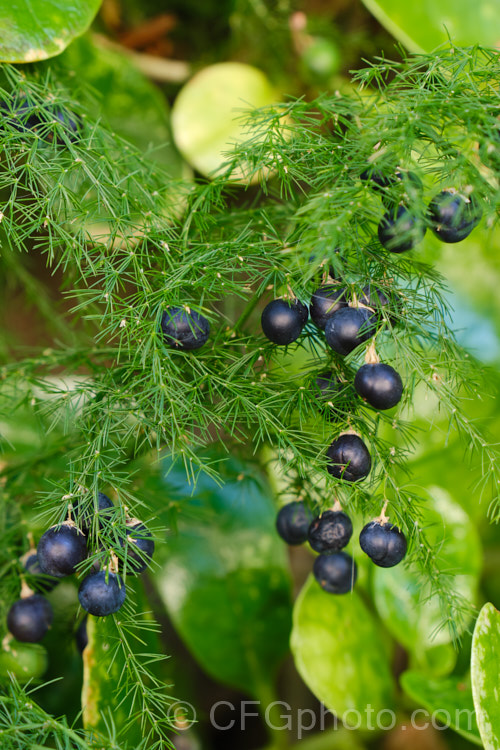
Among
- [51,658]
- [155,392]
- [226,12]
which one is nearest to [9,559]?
[51,658]

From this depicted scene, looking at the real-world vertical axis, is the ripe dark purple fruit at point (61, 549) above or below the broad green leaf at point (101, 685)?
above

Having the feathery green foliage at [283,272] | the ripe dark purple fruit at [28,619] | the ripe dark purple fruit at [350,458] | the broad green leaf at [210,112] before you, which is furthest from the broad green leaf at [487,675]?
the broad green leaf at [210,112]

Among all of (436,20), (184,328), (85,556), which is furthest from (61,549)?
(436,20)

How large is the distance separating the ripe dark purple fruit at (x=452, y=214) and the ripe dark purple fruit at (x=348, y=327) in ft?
0.36

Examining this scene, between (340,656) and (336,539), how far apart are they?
1.28 feet

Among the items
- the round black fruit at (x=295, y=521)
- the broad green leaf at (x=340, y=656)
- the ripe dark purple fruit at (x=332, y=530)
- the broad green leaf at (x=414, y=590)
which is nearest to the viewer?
the ripe dark purple fruit at (x=332, y=530)

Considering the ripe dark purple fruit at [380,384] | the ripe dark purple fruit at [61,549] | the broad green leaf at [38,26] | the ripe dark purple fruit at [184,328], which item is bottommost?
the ripe dark purple fruit at [61,549]

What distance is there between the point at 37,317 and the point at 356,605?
0.86 meters

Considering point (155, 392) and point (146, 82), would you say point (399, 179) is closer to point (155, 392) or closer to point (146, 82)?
point (155, 392)

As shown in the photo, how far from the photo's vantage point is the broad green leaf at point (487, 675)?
72 cm

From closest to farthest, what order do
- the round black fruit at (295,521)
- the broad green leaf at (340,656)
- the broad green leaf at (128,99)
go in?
the round black fruit at (295,521), the broad green leaf at (340,656), the broad green leaf at (128,99)

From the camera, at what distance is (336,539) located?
68cm

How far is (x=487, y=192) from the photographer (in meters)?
0.59

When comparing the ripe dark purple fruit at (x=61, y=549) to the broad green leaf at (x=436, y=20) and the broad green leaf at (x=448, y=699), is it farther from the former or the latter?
the broad green leaf at (x=436, y=20)
